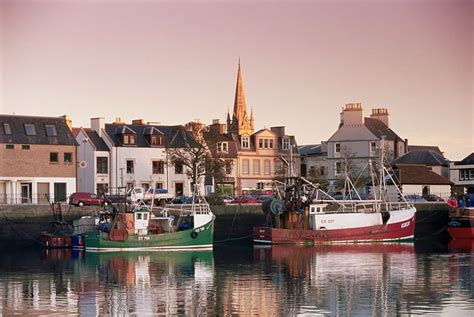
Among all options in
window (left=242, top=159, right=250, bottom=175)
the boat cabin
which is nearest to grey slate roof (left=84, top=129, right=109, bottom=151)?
window (left=242, top=159, right=250, bottom=175)

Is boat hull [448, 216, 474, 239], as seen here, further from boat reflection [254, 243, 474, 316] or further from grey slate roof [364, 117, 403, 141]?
grey slate roof [364, 117, 403, 141]

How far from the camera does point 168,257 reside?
58.3 metres

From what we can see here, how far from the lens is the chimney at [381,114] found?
116 m

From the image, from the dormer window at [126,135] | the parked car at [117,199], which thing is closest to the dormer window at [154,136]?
the dormer window at [126,135]

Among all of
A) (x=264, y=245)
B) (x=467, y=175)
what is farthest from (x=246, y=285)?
(x=467, y=175)

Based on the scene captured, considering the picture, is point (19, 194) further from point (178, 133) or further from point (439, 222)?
point (439, 222)

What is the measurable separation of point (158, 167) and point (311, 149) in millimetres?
30747

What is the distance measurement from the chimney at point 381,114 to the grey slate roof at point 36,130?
42316 millimetres

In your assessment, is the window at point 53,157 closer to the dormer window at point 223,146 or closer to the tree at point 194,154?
the tree at point 194,154

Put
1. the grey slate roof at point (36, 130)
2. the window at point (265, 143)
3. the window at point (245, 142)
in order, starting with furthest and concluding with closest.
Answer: the window at point (265, 143)
the window at point (245, 142)
the grey slate roof at point (36, 130)

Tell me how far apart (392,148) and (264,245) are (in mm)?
44112

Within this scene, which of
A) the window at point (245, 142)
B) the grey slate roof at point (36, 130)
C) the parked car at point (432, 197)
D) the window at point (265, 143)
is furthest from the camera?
the window at point (265, 143)

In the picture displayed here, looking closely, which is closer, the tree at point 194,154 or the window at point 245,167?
the tree at point 194,154

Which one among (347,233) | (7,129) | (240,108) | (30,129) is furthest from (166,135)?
(240,108)
